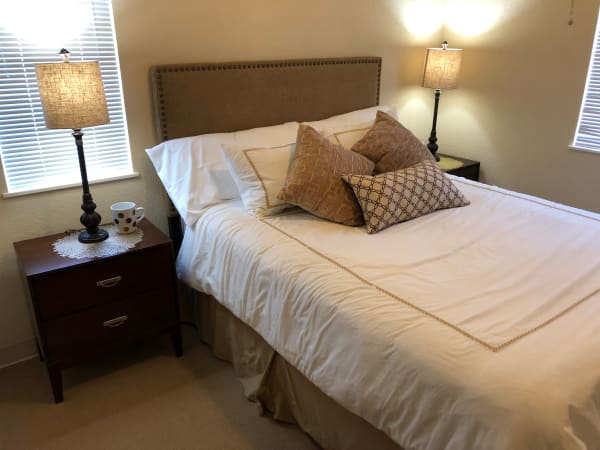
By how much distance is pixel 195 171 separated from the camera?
2.22m

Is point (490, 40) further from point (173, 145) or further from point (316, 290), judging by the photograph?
point (316, 290)

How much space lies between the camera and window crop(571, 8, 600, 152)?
2.73 metres

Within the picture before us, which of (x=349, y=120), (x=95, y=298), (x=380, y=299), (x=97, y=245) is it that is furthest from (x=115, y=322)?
(x=349, y=120)

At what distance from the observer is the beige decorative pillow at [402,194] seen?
6.48 feet

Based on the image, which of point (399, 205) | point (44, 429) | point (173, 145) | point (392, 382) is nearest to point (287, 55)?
point (173, 145)

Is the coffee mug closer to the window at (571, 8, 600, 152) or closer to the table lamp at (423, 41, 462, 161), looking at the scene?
the table lamp at (423, 41, 462, 161)

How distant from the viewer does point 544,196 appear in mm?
3135

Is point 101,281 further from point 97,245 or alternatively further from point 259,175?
point 259,175

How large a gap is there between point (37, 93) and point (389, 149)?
5.42 feet

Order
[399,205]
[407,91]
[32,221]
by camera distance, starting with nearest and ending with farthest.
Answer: [399,205], [32,221], [407,91]

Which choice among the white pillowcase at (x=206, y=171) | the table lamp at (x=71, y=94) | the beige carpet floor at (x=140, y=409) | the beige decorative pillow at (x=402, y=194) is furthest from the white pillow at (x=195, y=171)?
the beige carpet floor at (x=140, y=409)

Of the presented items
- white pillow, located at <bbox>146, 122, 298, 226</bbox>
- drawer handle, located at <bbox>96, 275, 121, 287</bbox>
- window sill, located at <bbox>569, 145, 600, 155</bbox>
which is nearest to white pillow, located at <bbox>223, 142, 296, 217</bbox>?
white pillow, located at <bbox>146, 122, 298, 226</bbox>

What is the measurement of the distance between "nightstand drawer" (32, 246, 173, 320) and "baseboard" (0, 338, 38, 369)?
0.60 metres

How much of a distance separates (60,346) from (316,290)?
1.15m
